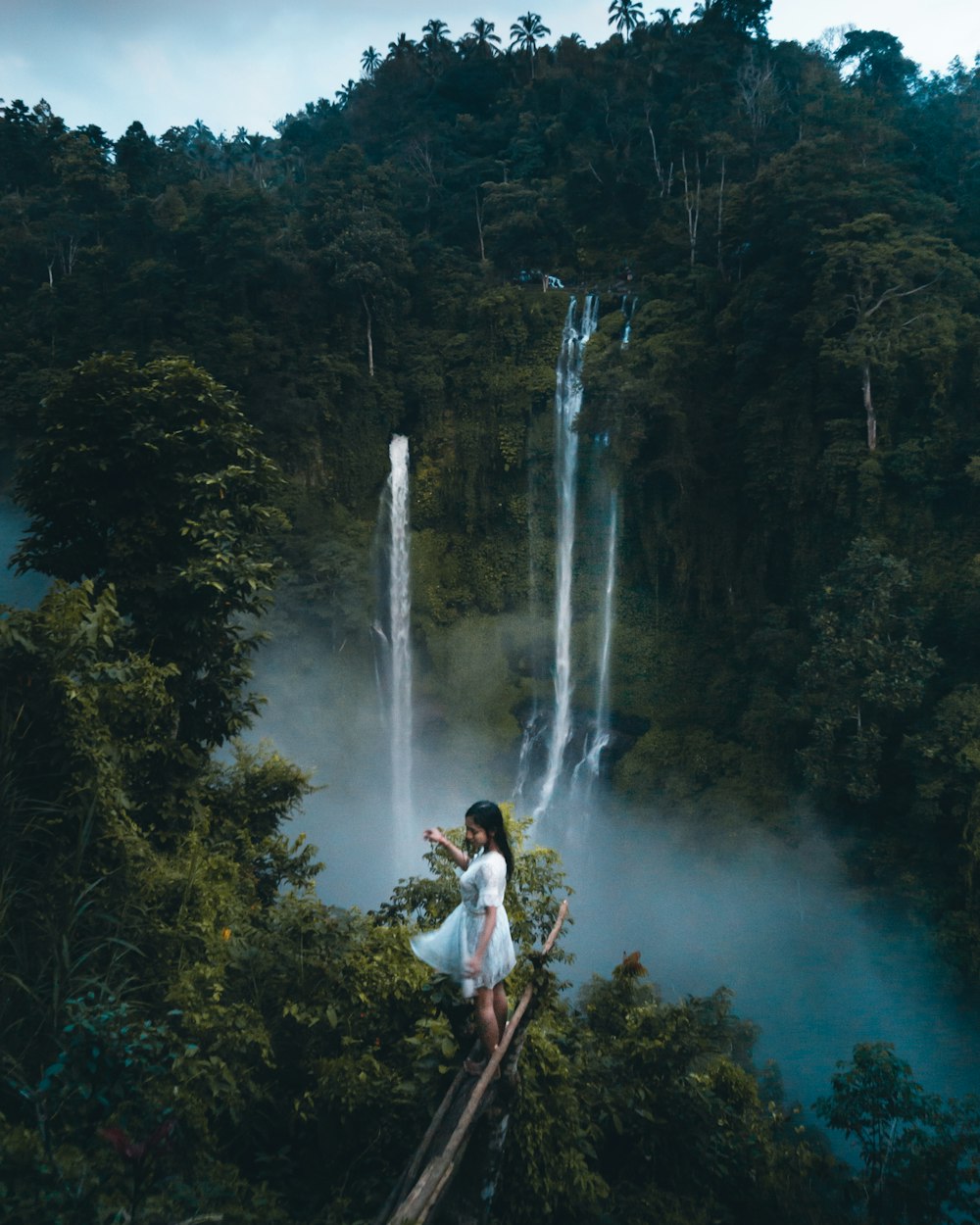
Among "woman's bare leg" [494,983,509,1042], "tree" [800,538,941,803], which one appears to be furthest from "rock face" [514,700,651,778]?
"woman's bare leg" [494,983,509,1042]

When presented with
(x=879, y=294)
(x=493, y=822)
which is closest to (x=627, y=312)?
(x=879, y=294)

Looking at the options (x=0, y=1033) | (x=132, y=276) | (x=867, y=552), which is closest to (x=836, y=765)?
(x=867, y=552)

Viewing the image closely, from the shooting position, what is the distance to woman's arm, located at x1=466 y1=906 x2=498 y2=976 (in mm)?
3350

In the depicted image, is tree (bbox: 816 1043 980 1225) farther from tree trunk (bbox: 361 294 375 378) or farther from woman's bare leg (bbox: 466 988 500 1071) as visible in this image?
tree trunk (bbox: 361 294 375 378)

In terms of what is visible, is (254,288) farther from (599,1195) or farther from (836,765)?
(599,1195)

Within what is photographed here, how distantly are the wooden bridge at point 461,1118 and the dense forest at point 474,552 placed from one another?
0.26 m

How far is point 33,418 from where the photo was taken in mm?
18031

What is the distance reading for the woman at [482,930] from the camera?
3.40m

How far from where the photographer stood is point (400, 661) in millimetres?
19938

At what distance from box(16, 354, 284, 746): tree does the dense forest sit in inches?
1.6

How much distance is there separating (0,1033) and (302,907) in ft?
6.30

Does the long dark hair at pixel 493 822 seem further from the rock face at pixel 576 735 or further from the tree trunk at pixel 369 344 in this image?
the tree trunk at pixel 369 344

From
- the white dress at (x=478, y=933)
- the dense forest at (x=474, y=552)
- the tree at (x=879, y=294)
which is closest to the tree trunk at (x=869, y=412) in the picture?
the tree at (x=879, y=294)

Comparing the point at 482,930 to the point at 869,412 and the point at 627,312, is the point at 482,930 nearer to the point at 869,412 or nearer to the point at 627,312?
the point at 869,412
